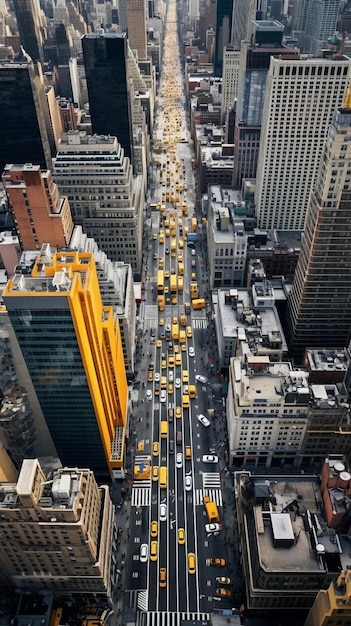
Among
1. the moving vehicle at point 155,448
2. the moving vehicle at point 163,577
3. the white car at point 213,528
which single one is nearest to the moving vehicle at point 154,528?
the moving vehicle at point 163,577

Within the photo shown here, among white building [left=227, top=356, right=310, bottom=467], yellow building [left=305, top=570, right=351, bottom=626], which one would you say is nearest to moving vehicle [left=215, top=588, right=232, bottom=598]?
yellow building [left=305, top=570, right=351, bottom=626]

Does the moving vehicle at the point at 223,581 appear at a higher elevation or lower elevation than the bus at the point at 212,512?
lower

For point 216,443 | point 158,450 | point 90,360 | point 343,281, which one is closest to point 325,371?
point 343,281

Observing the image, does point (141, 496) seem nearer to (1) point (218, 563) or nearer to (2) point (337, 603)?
(1) point (218, 563)

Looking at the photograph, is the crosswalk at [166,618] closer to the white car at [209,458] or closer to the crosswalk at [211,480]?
the crosswalk at [211,480]

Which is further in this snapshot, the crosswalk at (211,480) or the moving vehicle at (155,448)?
the moving vehicle at (155,448)

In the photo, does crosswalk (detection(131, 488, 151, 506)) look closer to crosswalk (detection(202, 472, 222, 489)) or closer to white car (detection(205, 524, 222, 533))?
crosswalk (detection(202, 472, 222, 489))

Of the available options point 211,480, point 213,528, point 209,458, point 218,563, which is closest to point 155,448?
point 209,458
